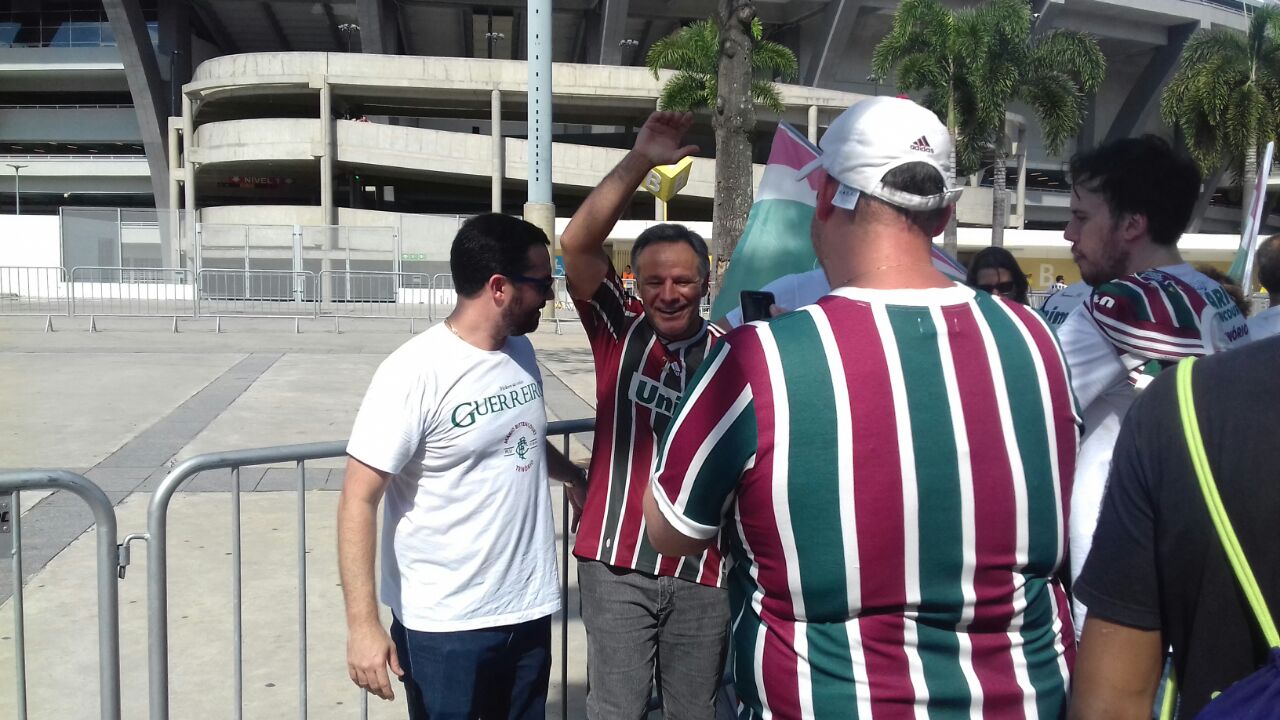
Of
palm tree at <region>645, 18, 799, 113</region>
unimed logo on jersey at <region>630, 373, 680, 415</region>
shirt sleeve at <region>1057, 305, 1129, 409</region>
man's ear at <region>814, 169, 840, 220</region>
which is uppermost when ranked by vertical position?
palm tree at <region>645, 18, 799, 113</region>

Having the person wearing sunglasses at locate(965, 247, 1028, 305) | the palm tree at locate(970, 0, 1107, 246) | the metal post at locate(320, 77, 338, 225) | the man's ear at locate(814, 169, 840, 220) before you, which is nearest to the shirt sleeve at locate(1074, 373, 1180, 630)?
the man's ear at locate(814, 169, 840, 220)

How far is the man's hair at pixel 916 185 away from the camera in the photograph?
1693 millimetres

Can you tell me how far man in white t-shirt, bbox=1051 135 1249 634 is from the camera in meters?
2.36

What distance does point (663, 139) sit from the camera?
287 centimetres

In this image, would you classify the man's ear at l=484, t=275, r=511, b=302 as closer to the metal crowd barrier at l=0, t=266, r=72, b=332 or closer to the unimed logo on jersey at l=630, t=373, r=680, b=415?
the unimed logo on jersey at l=630, t=373, r=680, b=415

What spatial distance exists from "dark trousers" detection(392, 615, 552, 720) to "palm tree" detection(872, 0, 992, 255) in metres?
29.3

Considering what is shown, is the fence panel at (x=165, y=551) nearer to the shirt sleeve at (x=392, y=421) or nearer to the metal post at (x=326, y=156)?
the shirt sleeve at (x=392, y=421)

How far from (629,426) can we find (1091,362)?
1.23 meters

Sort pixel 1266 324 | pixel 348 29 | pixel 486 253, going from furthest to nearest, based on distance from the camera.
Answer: pixel 348 29 → pixel 1266 324 → pixel 486 253

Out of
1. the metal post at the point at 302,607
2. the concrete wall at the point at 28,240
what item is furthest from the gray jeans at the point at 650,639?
the concrete wall at the point at 28,240

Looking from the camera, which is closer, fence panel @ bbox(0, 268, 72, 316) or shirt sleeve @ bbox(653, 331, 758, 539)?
shirt sleeve @ bbox(653, 331, 758, 539)

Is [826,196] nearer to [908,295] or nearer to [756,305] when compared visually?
[908,295]

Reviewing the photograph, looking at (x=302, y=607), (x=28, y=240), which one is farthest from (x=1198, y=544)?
(x=28, y=240)

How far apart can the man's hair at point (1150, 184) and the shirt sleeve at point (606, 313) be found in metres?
1.37
